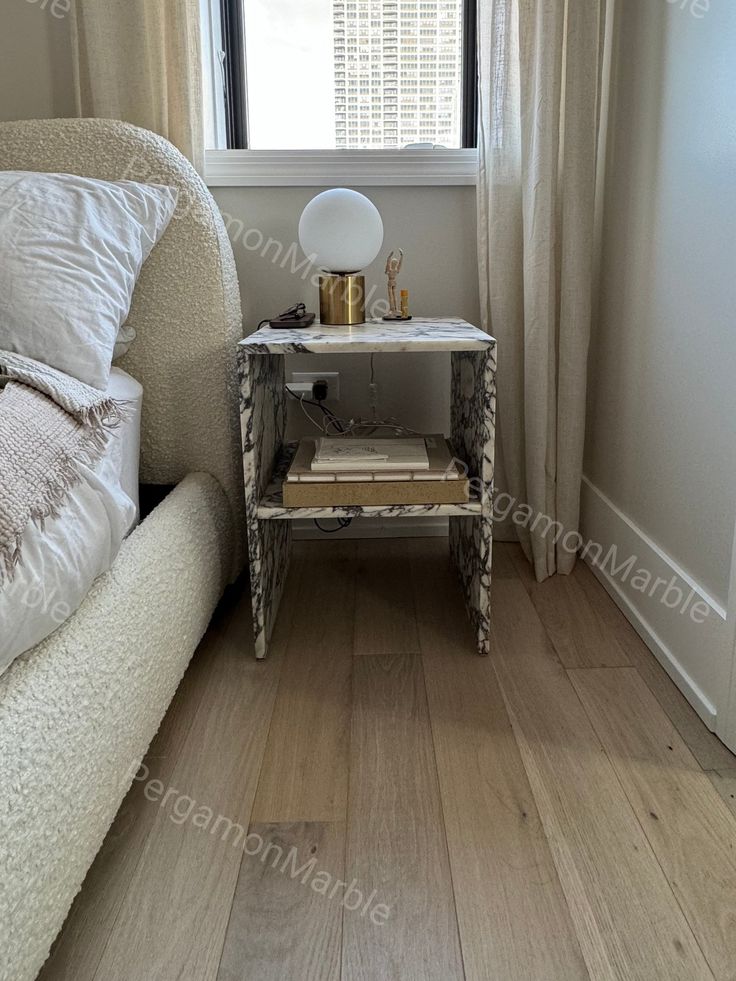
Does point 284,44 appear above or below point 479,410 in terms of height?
above

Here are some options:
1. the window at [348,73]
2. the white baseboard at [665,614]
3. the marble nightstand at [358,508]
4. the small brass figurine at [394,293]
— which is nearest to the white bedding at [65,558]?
the marble nightstand at [358,508]

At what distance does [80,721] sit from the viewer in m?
0.83

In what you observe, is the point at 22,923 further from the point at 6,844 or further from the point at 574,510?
the point at 574,510

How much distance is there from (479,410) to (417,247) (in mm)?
630

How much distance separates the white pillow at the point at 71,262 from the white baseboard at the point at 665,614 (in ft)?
3.33

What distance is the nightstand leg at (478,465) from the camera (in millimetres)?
1354

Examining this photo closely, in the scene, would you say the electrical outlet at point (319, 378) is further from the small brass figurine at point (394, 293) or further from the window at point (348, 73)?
the window at point (348, 73)

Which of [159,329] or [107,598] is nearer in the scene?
[107,598]

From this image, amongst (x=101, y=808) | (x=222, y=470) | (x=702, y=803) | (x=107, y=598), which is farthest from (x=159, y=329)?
(x=702, y=803)

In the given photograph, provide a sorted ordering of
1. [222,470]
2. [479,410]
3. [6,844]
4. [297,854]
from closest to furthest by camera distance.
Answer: [6,844] < [297,854] < [479,410] < [222,470]

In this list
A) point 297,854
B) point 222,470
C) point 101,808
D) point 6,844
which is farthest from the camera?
point 222,470

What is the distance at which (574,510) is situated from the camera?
1.79 m

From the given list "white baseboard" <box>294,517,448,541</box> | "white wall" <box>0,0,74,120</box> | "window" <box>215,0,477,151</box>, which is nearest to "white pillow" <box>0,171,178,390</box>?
"white wall" <box>0,0,74,120</box>

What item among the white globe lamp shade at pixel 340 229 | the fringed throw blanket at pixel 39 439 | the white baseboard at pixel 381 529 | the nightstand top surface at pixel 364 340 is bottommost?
the white baseboard at pixel 381 529
